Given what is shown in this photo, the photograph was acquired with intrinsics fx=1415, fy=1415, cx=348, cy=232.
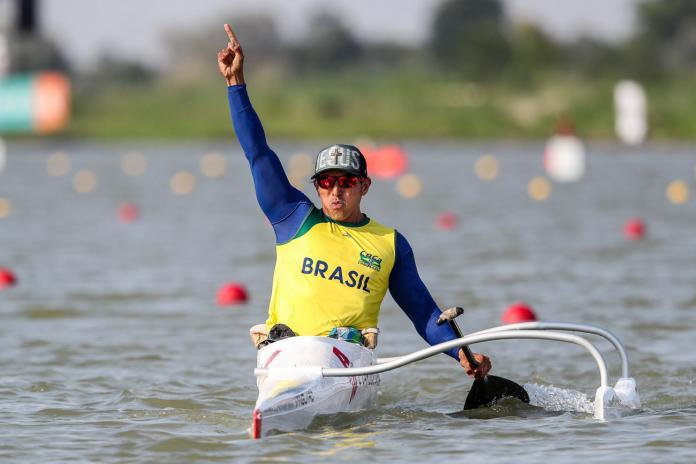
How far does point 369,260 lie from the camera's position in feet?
29.4

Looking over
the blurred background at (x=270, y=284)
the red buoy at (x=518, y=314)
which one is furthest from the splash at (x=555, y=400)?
the red buoy at (x=518, y=314)

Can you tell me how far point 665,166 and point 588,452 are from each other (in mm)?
39635

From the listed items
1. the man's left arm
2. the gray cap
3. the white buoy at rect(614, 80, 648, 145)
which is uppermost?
the white buoy at rect(614, 80, 648, 145)

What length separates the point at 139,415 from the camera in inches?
379

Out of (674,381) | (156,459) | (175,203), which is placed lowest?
(156,459)

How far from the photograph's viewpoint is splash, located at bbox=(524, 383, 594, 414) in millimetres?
9641

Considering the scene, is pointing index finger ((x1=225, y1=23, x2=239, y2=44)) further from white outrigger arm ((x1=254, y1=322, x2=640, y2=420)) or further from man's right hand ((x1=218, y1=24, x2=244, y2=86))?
white outrigger arm ((x1=254, y1=322, x2=640, y2=420))

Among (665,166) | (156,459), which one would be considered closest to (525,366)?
(156,459)

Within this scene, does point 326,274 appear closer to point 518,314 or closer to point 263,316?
point 518,314

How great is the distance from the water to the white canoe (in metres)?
0.12

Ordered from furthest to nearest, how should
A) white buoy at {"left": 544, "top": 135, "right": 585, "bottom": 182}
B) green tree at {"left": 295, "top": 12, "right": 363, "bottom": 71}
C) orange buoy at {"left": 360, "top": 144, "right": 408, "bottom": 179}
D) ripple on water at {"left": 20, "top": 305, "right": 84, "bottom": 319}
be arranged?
1. green tree at {"left": 295, "top": 12, "right": 363, "bottom": 71}
2. orange buoy at {"left": 360, "top": 144, "right": 408, "bottom": 179}
3. white buoy at {"left": 544, "top": 135, "right": 585, "bottom": 182}
4. ripple on water at {"left": 20, "top": 305, "right": 84, "bottom": 319}

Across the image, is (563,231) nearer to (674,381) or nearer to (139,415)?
(674,381)

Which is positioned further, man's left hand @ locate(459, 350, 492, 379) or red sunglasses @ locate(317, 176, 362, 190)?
man's left hand @ locate(459, 350, 492, 379)

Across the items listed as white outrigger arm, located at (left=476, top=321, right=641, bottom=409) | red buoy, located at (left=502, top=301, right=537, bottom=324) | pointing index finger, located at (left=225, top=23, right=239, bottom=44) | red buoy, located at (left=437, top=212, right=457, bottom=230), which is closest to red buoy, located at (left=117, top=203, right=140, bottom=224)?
red buoy, located at (left=437, top=212, right=457, bottom=230)
